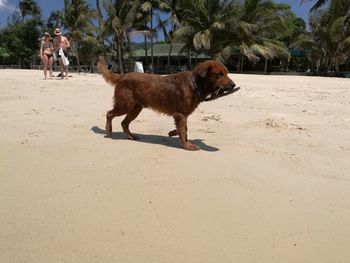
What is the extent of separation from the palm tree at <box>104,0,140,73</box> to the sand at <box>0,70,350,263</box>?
2944 centimetres

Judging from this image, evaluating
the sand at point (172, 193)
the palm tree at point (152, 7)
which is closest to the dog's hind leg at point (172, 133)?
the sand at point (172, 193)

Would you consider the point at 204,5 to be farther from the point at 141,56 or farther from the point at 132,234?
the point at 132,234

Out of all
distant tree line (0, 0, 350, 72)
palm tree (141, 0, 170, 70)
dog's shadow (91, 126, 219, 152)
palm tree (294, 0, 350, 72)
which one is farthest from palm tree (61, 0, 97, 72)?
dog's shadow (91, 126, 219, 152)

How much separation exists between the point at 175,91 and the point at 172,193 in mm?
2284

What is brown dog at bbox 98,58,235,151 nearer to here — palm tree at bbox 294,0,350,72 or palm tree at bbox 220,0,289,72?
palm tree at bbox 220,0,289,72

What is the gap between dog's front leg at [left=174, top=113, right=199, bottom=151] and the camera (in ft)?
18.5

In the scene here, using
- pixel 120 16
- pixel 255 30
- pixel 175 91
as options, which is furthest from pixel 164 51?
pixel 175 91

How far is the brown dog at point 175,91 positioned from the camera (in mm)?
5570

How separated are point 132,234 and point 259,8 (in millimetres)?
34219

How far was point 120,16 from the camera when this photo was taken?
1401 inches

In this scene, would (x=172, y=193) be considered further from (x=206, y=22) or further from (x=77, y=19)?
(x=77, y=19)

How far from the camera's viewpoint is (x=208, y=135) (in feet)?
21.8

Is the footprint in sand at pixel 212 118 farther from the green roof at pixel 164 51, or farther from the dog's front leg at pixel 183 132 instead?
the green roof at pixel 164 51

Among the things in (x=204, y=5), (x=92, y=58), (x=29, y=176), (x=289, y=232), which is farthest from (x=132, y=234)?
(x=92, y=58)
